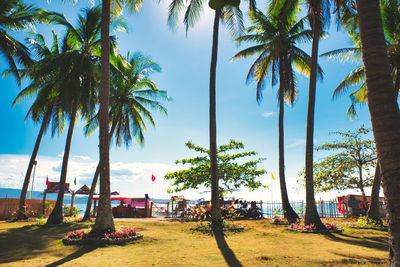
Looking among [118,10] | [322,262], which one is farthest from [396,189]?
[118,10]

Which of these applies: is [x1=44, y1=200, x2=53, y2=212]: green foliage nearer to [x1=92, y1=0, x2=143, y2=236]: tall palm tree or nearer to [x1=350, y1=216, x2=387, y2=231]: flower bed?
[x1=92, y1=0, x2=143, y2=236]: tall palm tree

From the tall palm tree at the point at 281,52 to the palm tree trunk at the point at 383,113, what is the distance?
11.9 m

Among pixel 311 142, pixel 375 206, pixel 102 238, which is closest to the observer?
pixel 102 238

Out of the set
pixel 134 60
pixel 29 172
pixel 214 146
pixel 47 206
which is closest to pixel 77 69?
pixel 134 60

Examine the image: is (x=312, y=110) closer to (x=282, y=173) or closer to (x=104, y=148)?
(x=282, y=173)

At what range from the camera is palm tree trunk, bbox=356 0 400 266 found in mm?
3139

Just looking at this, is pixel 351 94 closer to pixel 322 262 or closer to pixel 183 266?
pixel 322 262

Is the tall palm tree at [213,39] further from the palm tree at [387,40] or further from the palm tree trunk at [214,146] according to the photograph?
the palm tree at [387,40]

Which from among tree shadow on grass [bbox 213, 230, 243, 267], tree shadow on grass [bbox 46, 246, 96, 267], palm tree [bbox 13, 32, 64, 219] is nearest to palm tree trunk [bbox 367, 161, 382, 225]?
tree shadow on grass [bbox 213, 230, 243, 267]

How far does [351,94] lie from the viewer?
1825cm

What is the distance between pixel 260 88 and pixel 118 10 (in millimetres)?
10450

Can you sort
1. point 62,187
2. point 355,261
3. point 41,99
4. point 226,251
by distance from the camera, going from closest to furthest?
point 355,261
point 226,251
point 62,187
point 41,99

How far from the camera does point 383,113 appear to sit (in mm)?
3299

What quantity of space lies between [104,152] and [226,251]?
221 inches
